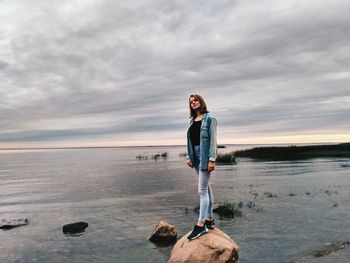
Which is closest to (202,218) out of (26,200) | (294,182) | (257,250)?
(257,250)

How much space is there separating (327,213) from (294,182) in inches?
713

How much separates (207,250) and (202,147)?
10.1ft

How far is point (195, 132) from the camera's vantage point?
34.4 ft

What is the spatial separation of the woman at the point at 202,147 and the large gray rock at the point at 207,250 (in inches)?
11.9

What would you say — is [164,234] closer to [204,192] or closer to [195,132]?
[204,192]

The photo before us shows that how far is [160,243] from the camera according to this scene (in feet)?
54.3

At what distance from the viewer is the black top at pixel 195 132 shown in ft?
34.1

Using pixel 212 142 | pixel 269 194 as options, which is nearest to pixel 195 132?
pixel 212 142

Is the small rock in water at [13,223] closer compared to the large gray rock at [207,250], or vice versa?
the large gray rock at [207,250]

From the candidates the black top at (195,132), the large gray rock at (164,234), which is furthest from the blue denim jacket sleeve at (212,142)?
the large gray rock at (164,234)

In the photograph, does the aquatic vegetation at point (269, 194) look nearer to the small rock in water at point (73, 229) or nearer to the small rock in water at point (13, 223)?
the small rock in water at point (73, 229)

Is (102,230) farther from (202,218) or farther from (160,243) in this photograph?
(202,218)

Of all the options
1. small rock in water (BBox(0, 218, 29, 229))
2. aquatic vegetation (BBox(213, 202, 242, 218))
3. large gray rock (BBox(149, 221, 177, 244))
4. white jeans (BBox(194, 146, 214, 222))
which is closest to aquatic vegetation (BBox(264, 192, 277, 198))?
aquatic vegetation (BBox(213, 202, 242, 218))

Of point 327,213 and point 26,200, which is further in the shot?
point 26,200
